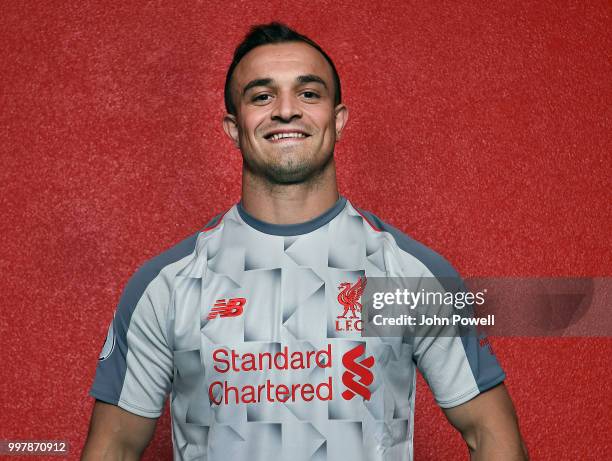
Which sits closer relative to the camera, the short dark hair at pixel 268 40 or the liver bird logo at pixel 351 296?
the liver bird logo at pixel 351 296

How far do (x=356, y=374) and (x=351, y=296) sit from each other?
10 cm

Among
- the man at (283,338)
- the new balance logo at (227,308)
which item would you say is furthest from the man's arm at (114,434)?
the new balance logo at (227,308)

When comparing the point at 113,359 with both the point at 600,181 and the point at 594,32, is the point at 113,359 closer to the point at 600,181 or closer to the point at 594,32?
the point at 600,181

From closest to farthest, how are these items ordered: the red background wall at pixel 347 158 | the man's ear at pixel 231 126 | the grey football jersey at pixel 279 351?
the grey football jersey at pixel 279 351
the man's ear at pixel 231 126
the red background wall at pixel 347 158

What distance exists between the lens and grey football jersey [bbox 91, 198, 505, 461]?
101 centimetres

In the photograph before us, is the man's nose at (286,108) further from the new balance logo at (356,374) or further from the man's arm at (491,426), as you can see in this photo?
the man's arm at (491,426)

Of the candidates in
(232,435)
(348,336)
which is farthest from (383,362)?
(232,435)

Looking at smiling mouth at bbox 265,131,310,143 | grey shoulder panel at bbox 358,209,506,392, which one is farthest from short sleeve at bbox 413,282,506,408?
smiling mouth at bbox 265,131,310,143

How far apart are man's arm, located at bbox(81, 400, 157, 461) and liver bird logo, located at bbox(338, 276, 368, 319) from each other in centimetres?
30

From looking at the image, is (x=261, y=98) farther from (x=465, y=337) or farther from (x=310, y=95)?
(x=465, y=337)

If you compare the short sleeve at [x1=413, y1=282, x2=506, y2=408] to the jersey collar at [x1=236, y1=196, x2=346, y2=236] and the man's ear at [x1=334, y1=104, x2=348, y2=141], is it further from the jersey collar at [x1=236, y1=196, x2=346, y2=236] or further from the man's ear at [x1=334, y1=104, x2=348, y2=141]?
the man's ear at [x1=334, y1=104, x2=348, y2=141]

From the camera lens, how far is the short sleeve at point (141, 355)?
42.1 inches

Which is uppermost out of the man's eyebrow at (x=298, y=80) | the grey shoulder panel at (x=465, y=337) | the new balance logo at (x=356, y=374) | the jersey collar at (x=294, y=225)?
the man's eyebrow at (x=298, y=80)

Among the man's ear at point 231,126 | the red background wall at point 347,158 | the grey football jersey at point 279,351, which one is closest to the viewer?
the grey football jersey at point 279,351
